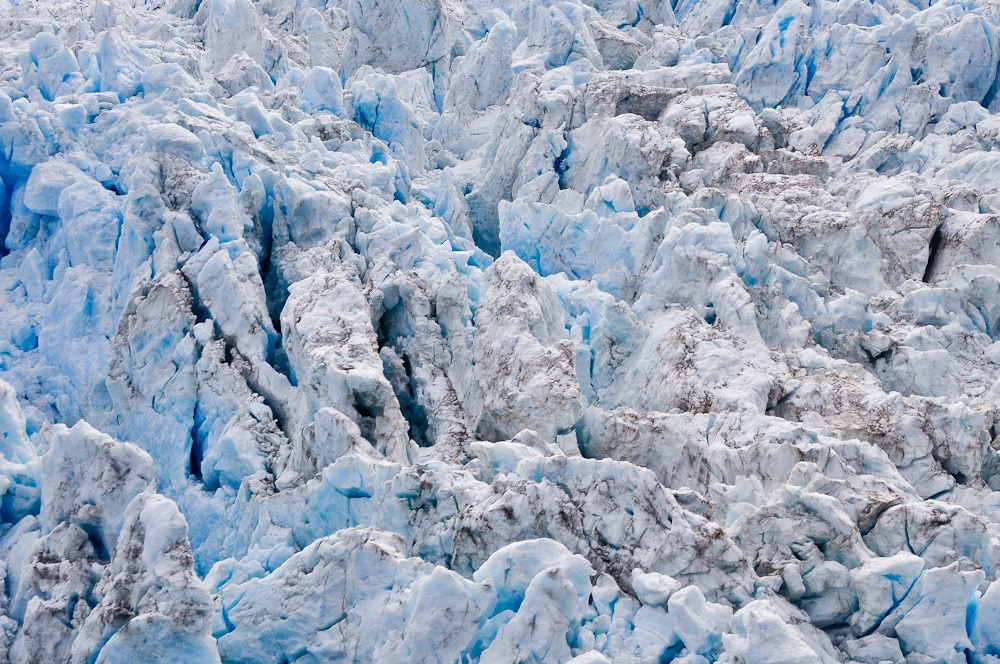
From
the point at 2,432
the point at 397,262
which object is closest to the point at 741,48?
the point at 397,262

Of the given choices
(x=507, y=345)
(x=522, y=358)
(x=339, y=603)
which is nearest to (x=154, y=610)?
(x=339, y=603)

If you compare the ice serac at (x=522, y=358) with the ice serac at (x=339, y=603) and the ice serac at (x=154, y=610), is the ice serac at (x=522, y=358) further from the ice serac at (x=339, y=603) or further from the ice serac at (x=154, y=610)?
the ice serac at (x=154, y=610)

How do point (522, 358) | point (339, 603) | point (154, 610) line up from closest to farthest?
point (154, 610) → point (339, 603) → point (522, 358)

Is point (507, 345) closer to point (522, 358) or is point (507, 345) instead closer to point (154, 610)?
→ point (522, 358)

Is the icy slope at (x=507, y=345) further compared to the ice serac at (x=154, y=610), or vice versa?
the icy slope at (x=507, y=345)

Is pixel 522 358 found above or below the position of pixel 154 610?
below

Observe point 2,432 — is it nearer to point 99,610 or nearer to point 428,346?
point 99,610

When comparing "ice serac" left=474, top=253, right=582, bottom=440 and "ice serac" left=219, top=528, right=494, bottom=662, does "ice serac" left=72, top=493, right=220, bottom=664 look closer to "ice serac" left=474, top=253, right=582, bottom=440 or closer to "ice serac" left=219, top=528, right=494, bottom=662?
"ice serac" left=219, top=528, right=494, bottom=662

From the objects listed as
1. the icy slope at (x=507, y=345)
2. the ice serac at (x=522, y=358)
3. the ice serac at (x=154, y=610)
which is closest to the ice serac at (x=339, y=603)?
the icy slope at (x=507, y=345)

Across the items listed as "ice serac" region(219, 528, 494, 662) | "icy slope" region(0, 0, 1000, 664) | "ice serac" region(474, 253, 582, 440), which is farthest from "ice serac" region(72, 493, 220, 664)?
"ice serac" region(474, 253, 582, 440)
